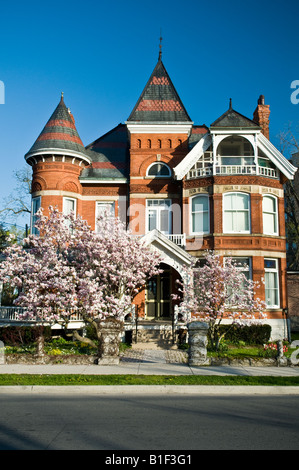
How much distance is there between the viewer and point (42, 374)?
457 inches

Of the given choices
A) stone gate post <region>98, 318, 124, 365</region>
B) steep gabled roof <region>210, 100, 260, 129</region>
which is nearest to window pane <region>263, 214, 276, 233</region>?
steep gabled roof <region>210, 100, 260, 129</region>

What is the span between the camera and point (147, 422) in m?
Answer: 7.21

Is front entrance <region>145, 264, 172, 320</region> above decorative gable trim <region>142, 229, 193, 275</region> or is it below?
below

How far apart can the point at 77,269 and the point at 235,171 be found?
10479 millimetres

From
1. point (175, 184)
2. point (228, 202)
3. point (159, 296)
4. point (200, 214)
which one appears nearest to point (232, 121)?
point (228, 202)

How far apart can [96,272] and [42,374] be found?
5538 mm

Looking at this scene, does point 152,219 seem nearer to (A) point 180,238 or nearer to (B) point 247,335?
(A) point 180,238

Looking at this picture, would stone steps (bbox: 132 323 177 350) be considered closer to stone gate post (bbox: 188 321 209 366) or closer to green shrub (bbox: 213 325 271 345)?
green shrub (bbox: 213 325 271 345)

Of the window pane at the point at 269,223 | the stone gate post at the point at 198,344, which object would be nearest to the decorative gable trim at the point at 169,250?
the window pane at the point at 269,223

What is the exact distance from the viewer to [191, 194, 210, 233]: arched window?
2231cm

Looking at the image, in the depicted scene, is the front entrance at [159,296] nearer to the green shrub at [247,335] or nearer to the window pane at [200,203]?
the window pane at [200,203]

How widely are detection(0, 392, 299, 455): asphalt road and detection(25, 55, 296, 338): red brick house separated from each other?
11.3m
